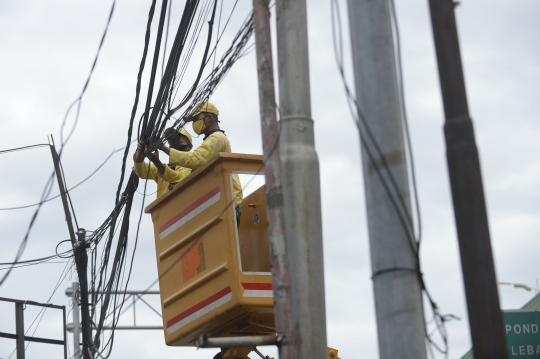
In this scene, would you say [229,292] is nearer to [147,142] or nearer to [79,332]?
[147,142]

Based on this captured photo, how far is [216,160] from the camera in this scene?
24.6 ft

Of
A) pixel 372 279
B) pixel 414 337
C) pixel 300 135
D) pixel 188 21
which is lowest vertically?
pixel 414 337

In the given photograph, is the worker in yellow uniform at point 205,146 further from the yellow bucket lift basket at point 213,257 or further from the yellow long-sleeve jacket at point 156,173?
the yellow bucket lift basket at point 213,257

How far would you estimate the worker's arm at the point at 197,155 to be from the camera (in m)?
8.18

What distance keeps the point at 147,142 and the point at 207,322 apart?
6.48 ft

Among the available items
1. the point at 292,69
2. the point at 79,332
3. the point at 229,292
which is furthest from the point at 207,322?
the point at 79,332

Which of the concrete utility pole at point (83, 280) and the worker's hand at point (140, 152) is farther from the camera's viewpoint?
the concrete utility pole at point (83, 280)

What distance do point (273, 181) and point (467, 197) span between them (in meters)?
1.69

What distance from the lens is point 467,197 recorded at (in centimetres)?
445

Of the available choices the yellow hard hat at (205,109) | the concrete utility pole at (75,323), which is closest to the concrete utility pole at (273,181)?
the yellow hard hat at (205,109)

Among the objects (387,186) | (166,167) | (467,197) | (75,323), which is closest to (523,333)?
(166,167)

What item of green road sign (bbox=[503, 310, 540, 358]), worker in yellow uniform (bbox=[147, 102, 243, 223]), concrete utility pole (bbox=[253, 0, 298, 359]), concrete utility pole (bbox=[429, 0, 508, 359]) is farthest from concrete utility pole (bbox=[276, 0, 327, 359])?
green road sign (bbox=[503, 310, 540, 358])

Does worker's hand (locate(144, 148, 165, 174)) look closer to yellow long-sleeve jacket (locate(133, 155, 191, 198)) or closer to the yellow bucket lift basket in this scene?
yellow long-sleeve jacket (locate(133, 155, 191, 198))

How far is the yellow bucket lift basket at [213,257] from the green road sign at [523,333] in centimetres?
294
